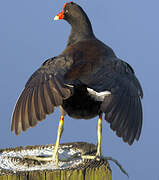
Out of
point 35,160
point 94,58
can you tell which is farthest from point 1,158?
point 94,58

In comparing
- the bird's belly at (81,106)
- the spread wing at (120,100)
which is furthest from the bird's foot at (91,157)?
the spread wing at (120,100)

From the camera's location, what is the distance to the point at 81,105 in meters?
4.52

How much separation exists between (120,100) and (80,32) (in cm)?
158

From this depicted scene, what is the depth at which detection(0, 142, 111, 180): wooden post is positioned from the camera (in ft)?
13.7

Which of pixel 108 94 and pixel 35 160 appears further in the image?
pixel 35 160

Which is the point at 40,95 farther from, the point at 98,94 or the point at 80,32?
the point at 80,32

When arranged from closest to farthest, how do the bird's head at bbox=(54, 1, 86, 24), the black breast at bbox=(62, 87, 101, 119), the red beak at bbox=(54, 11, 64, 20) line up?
1. the black breast at bbox=(62, 87, 101, 119)
2. the bird's head at bbox=(54, 1, 86, 24)
3. the red beak at bbox=(54, 11, 64, 20)

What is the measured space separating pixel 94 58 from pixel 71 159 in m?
1.13

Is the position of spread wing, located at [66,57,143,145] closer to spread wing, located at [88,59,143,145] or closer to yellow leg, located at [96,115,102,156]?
spread wing, located at [88,59,143,145]

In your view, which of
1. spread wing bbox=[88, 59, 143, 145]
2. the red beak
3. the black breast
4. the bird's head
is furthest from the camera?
the red beak

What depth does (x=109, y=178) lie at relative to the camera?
4480 mm

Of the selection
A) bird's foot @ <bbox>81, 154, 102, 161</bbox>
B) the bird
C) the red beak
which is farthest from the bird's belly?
the red beak

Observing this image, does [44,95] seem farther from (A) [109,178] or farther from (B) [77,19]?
(B) [77,19]

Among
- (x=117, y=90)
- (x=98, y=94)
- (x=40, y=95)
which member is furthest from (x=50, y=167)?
(x=117, y=90)
